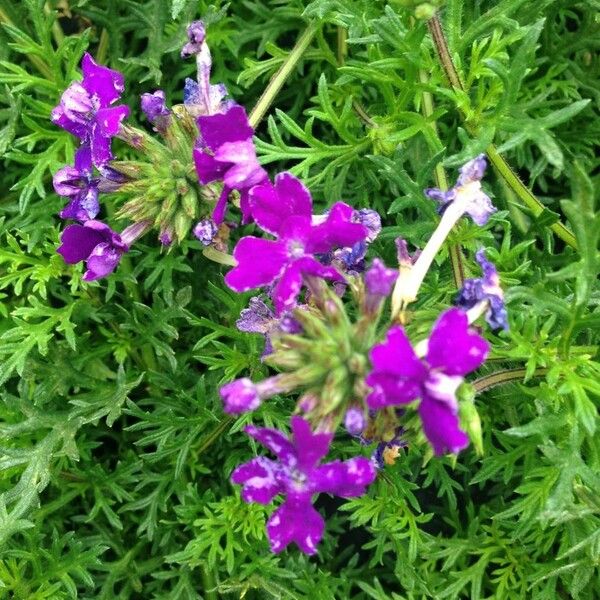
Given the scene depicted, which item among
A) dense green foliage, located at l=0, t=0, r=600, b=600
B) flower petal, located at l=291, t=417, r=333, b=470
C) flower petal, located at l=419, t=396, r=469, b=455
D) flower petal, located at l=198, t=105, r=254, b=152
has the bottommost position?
dense green foliage, located at l=0, t=0, r=600, b=600

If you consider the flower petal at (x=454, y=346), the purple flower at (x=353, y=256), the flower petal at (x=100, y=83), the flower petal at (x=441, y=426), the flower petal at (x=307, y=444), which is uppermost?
the flower petal at (x=100, y=83)

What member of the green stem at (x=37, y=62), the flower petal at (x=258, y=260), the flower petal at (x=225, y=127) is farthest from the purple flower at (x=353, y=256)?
the green stem at (x=37, y=62)

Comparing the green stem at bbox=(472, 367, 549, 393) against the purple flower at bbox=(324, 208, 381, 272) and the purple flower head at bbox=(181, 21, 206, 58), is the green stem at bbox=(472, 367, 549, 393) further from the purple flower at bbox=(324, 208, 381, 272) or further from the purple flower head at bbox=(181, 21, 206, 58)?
the purple flower head at bbox=(181, 21, 206, 58)

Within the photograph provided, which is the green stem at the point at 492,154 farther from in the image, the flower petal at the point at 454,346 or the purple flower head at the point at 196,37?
the flower petal at the point at 454,346

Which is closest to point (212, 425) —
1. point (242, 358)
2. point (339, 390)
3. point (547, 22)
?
point (242, 358)

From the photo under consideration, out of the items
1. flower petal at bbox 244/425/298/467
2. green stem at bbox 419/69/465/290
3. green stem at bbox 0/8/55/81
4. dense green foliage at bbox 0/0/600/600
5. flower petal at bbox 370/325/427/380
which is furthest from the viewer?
green stem at bbox 0/8/55/81

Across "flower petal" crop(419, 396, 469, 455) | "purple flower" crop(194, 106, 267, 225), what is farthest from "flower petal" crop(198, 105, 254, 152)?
"flower petal" crop(419, 396, 469, 455)
